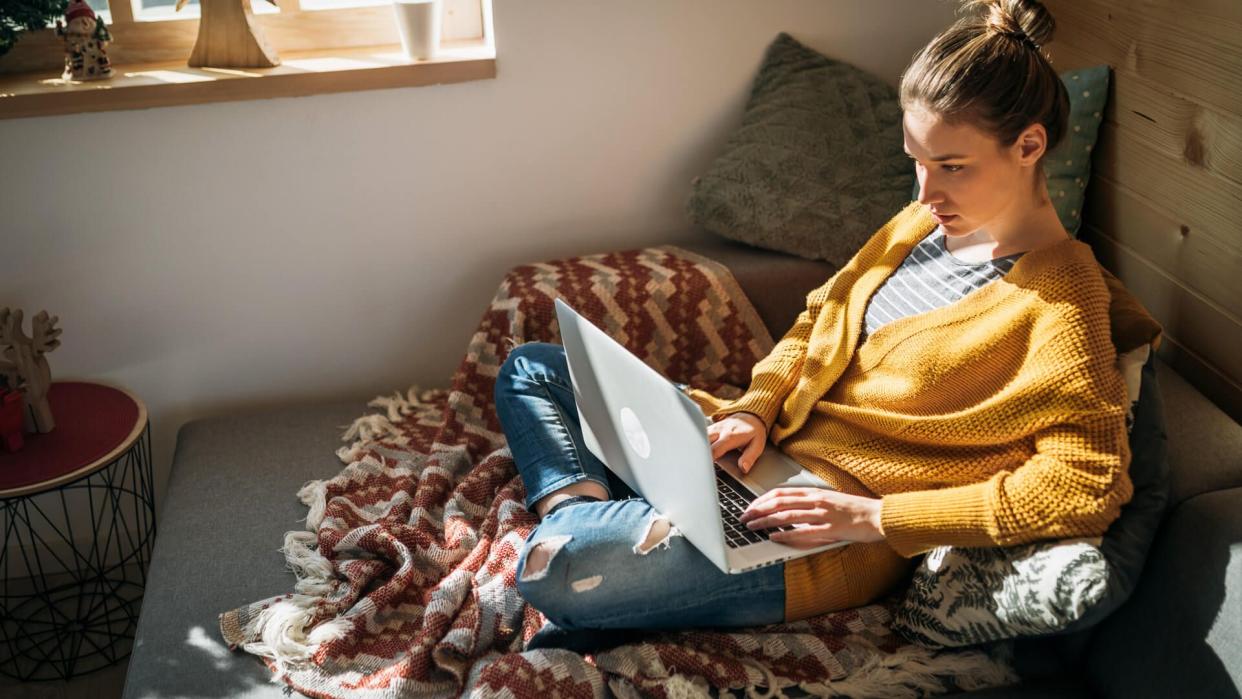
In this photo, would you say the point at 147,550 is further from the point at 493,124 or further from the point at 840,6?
the point at 840,6

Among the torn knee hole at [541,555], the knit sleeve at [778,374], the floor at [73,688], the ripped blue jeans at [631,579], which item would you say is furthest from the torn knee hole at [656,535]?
the floor at [73,688]

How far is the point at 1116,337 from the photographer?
1.38m

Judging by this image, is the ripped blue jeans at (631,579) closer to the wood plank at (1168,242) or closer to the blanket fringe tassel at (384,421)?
the blanket fringe tassel at (384,421)

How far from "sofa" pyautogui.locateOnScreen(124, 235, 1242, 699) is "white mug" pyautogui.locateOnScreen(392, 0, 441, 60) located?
0.66m

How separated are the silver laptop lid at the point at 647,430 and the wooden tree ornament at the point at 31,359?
0.95 metres

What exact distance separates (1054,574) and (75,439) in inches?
60.7

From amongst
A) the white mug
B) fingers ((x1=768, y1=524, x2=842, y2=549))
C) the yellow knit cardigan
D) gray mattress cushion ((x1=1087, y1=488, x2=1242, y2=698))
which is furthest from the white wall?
gray mattress cushion ((x1=1087, y1=488, x2=1242, y2=698))

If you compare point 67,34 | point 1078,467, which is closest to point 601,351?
point 1078,467

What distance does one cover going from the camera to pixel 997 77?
1.33 metres

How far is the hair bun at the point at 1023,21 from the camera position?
135cm

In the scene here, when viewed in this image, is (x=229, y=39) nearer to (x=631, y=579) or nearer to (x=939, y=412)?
(x=631, y=579)

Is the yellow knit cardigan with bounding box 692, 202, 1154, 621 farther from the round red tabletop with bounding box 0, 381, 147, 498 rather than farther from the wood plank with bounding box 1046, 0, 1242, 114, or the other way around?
the round red tabletop with bounding box 0, 381, 147, 498

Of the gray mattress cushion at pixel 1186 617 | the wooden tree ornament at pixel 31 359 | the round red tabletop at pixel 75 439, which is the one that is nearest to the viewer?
the gray mattress cushion at pixel 1186 617

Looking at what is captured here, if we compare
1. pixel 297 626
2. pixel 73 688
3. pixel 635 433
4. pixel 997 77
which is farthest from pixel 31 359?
pixel 997 77
